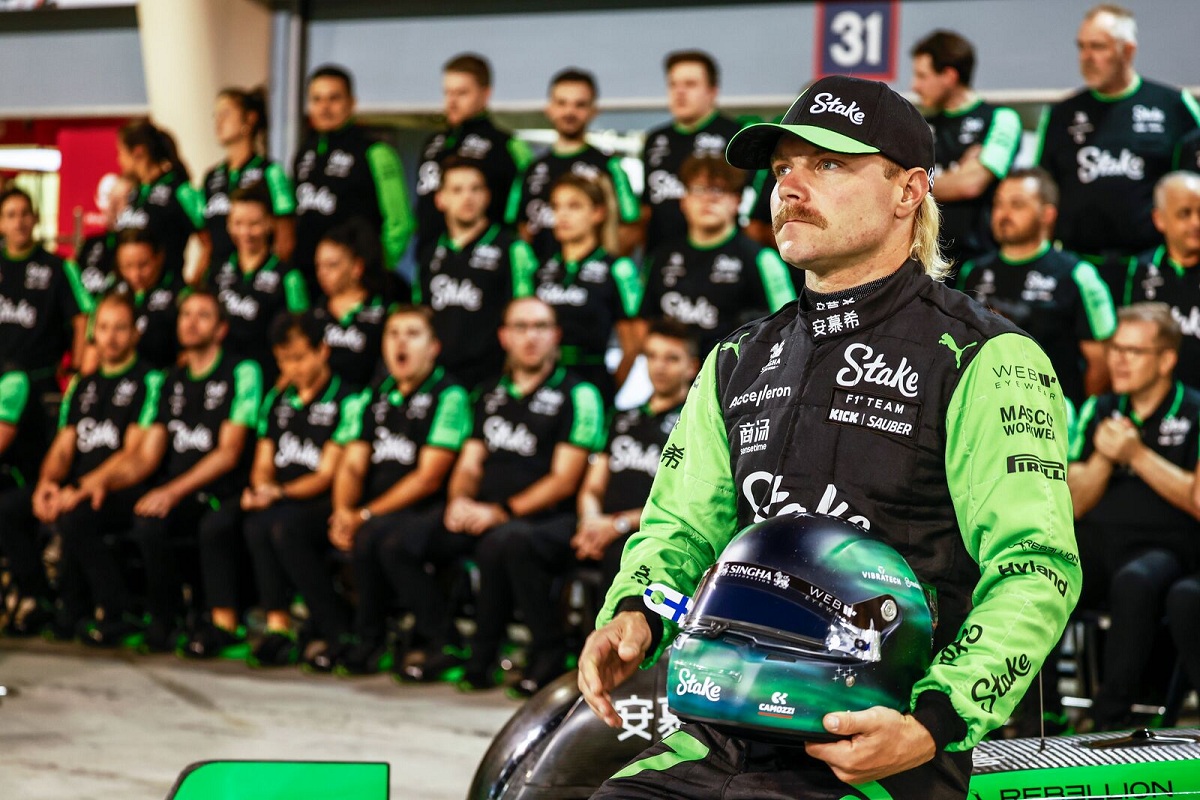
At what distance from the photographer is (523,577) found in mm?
6070

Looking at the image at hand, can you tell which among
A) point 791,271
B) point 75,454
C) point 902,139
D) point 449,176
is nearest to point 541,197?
point 449,176

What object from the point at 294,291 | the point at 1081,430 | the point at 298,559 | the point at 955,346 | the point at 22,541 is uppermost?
the point at 955,346

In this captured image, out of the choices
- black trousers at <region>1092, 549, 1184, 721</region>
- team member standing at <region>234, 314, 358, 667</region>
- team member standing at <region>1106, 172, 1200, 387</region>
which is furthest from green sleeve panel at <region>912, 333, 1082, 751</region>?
team member standing at <region>234, 314, 358, 667</region>

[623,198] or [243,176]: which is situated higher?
[243,176]

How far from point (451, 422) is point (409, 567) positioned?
71 cm

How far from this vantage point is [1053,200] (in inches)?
240

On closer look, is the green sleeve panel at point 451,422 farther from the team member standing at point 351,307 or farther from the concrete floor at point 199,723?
the concrete floor at point 199,723

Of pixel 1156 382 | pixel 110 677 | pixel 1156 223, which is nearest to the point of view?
pixel 1156 382

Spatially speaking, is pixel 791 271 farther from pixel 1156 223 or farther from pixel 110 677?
pixel 110 677

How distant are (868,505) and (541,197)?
17.4 ft

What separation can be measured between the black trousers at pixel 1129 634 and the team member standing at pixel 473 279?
3115 millimetres

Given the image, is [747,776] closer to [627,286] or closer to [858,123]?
[858,123]

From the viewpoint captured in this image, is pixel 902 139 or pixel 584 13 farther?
pixel 584 13

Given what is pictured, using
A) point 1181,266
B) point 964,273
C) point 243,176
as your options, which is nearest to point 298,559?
point 243,176
